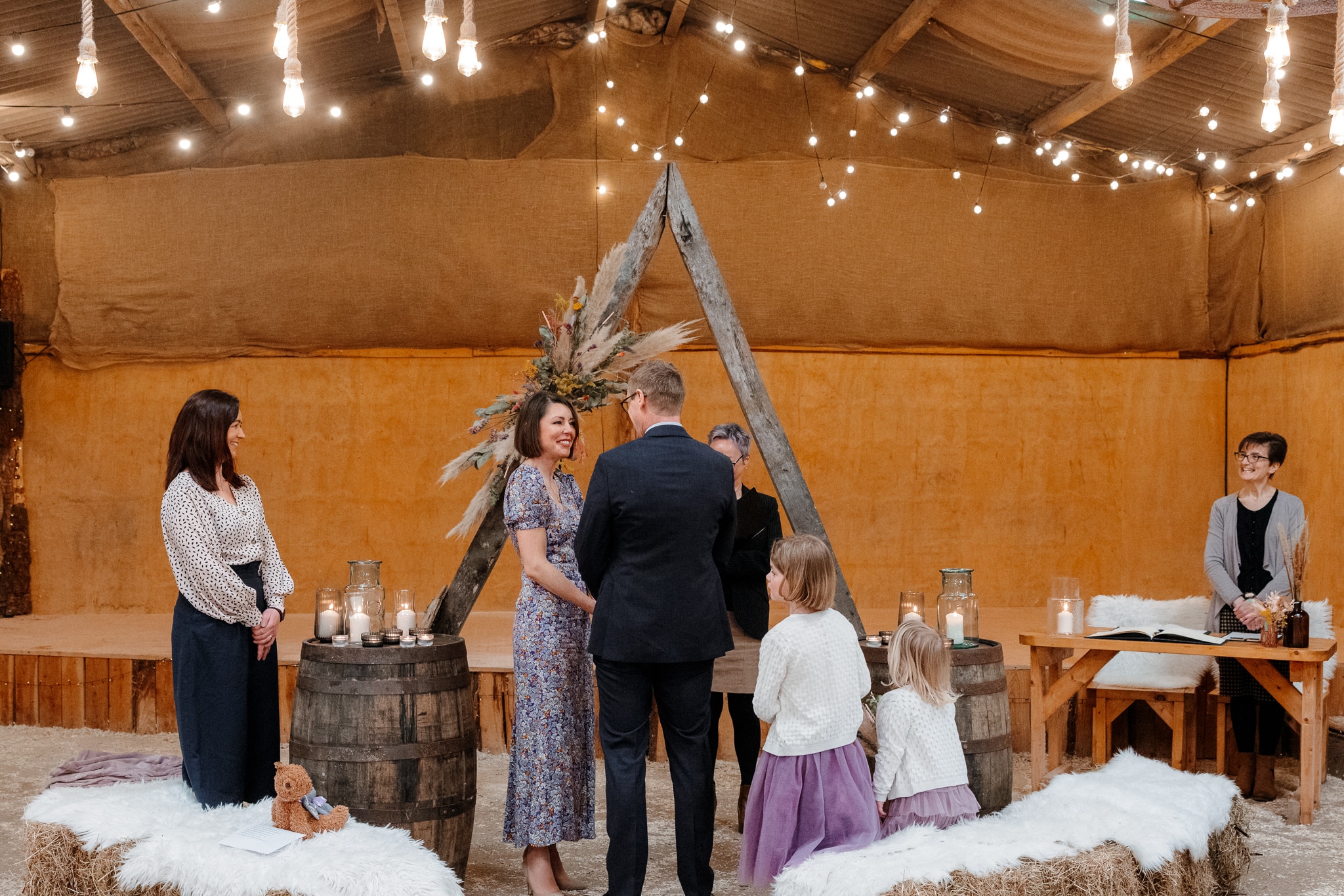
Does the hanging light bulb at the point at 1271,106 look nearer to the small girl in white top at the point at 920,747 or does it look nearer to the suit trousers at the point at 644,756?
the small girl in white top at the point at 920,747

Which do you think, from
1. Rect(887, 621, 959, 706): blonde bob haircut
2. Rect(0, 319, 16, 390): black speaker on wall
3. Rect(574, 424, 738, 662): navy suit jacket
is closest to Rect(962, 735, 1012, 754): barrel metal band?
Rect(887, 621, 959, 706): blonde bob haircut

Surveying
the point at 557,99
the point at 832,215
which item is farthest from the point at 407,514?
the point at 832,215

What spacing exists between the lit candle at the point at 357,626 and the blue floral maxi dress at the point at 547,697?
0.48 meters

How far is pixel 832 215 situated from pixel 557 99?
6.24 ft

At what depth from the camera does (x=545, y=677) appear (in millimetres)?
3152

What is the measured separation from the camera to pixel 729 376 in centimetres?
375

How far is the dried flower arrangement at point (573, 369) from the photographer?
3609 mm

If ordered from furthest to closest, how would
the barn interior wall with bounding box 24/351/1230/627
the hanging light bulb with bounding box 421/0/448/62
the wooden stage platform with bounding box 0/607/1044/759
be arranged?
the barn interior wall with bounding box 24/351/1230/627
the wooden stage platform with bounding box 0/607/1044/759
the hanging light bulb with bounding box 421/0/448/62

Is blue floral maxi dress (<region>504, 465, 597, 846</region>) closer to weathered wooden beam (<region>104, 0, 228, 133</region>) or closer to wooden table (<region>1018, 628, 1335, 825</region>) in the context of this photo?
wooden table (<region>1018, 628, 1335, 825</region>)

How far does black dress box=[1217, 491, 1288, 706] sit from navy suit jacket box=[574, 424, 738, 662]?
2545 millimetres

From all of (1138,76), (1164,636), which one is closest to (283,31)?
(1164,636)

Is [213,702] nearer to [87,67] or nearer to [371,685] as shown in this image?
[371,685]

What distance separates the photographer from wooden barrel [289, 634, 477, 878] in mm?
3037

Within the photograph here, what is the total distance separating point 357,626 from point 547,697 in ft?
2.03
